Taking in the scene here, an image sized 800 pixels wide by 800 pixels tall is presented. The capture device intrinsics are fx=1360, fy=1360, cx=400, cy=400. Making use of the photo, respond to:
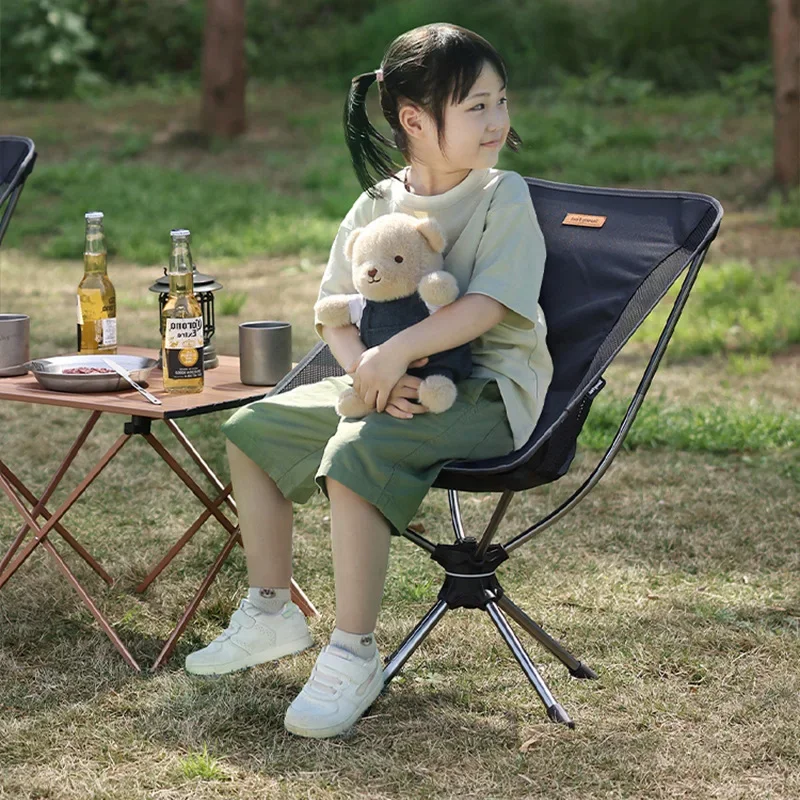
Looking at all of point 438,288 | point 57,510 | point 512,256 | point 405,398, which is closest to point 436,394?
point 405,398

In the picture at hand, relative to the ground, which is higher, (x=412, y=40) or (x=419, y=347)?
(x=412, y=40)

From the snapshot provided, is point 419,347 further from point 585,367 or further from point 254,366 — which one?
point 254,366

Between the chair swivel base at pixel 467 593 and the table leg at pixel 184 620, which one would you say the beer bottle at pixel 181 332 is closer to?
the table leg at pixel 184 620

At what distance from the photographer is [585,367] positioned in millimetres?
2648

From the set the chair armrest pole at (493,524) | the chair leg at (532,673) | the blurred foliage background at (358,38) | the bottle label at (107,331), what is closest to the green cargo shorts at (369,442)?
the chair armrest pole at (493,524)

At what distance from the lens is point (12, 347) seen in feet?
9.62

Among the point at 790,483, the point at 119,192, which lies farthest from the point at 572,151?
the point at 790,483

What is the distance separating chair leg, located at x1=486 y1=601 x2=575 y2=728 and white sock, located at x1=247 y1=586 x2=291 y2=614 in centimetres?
41

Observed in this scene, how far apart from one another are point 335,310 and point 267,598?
581mm

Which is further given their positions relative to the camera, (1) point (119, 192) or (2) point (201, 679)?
(1) point (119, 192)

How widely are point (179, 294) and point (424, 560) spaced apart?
1.04 m

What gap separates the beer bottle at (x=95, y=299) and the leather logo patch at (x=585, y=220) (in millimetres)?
987

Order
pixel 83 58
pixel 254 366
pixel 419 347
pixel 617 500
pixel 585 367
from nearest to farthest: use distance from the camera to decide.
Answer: pixel 419 347
pixel 585 367
pixel 254 366
pixel 617 500
pixel 83 58

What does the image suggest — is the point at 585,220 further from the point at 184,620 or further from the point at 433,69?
the point at 184,620
